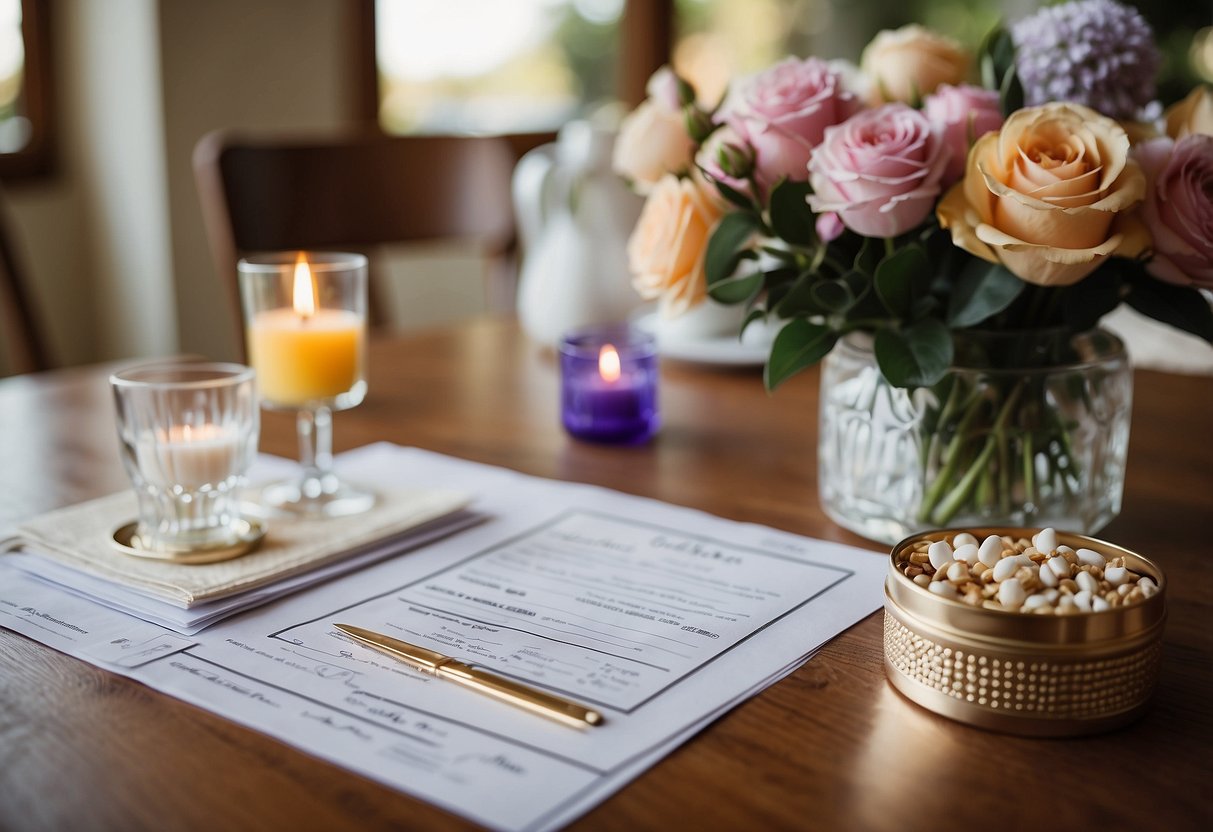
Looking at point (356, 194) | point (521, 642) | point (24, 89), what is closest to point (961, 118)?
point (521, 642)

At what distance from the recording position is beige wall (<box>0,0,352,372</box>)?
2.81 metres

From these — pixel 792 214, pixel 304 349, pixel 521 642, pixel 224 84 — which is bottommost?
pixel 521 642

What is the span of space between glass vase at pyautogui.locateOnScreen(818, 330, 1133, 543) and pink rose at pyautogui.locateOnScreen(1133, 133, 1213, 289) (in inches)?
3.7

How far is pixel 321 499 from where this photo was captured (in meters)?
0.84

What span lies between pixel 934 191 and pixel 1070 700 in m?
0.30

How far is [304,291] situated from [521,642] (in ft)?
1.29

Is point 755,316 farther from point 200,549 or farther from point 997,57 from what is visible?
point 200,549

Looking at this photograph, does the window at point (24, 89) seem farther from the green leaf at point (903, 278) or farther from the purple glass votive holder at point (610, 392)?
the green leaf at point (903, 278)

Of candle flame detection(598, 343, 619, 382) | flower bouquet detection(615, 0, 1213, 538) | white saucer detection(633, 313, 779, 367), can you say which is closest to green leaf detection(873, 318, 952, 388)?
flower bouquet detection(615, 0, 1213, 538)

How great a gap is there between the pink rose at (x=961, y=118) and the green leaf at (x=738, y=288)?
133 millimetres

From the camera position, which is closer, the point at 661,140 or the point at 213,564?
the point at 213,564

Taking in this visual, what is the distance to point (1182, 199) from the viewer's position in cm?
65

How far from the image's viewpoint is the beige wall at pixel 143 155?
9.23 ft

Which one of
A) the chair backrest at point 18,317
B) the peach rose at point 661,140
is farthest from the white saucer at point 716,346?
the chair backrest at point 18,317
